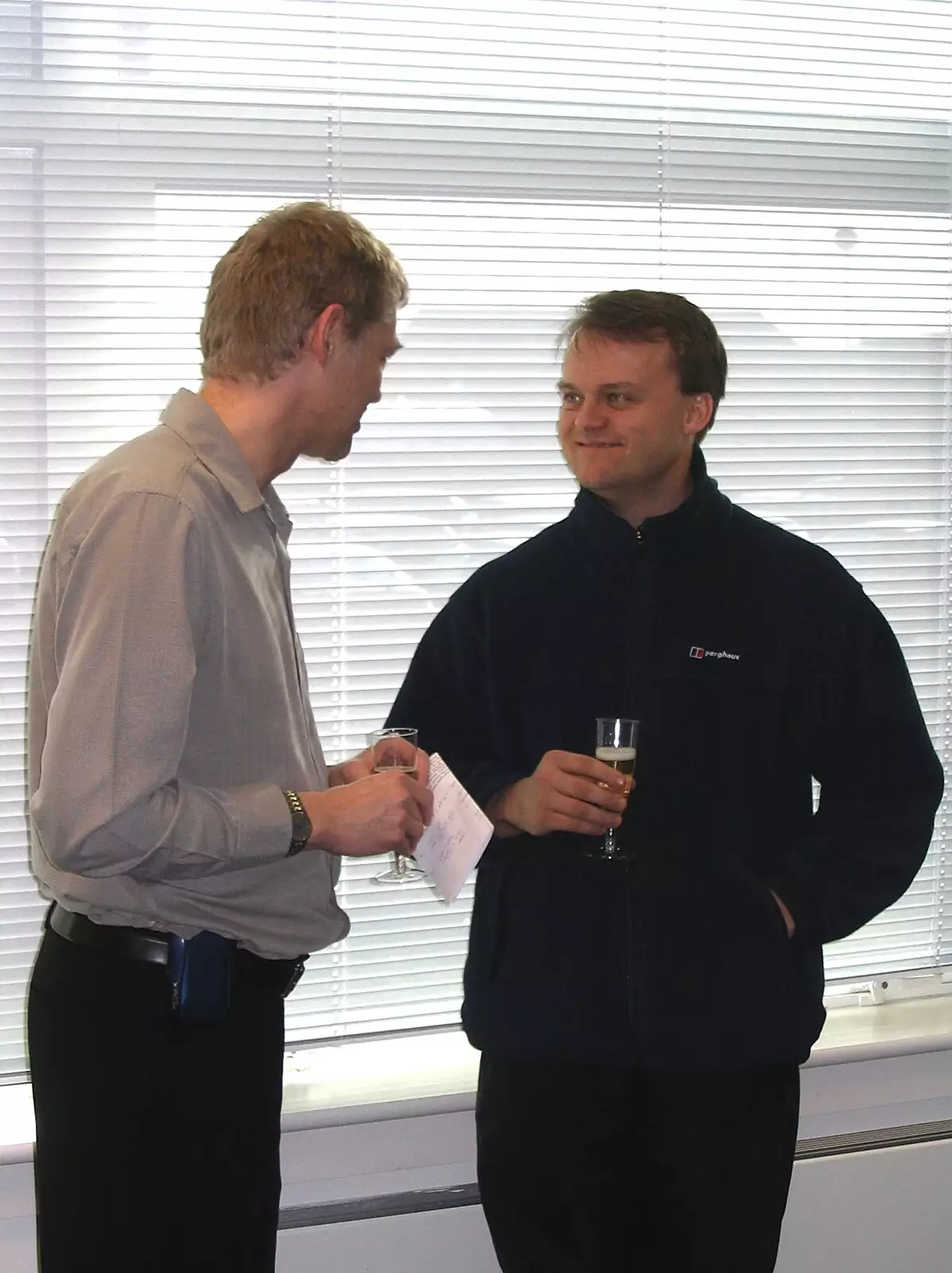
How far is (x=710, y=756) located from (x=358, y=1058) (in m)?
1.02

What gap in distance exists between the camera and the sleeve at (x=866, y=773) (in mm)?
1965

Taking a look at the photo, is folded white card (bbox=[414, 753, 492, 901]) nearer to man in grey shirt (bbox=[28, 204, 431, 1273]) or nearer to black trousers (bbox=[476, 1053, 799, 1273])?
man in grey shirt (bbox=[28, 204, 431, 1273])

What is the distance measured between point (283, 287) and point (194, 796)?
0.65m

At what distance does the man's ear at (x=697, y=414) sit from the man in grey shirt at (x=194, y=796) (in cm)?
61

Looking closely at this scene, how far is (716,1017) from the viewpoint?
1.91m

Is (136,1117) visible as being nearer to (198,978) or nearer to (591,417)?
(198,978)

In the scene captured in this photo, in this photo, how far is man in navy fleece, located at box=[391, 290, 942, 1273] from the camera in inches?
75.9

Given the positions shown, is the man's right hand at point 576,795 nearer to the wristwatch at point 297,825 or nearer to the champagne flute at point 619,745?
the champagne flute at point 619,745

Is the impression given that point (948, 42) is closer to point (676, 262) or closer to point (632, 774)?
point (676, 262)

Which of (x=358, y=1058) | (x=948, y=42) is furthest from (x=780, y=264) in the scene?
(x=358, y=1058)

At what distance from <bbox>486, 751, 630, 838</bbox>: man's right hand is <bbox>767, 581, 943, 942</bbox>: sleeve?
1.06 feet

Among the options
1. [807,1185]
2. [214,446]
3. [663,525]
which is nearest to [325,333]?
[214,446]

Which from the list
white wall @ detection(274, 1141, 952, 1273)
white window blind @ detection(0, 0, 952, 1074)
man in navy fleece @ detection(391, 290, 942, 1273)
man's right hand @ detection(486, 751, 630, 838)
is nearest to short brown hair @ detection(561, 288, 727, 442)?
man in navy fleece @ detection(391, 290, 942, 1273)

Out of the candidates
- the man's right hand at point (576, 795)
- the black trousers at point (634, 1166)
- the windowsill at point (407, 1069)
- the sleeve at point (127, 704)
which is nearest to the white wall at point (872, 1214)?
the windowsill at point (407, 1069)
